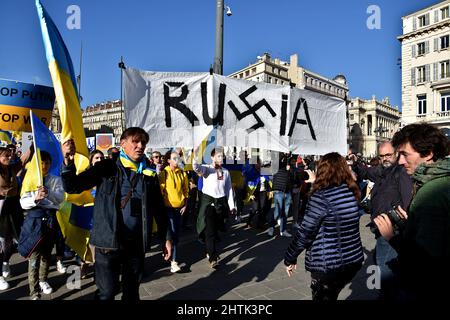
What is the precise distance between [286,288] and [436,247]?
114 inches

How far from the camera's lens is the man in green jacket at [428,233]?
147 centimetres

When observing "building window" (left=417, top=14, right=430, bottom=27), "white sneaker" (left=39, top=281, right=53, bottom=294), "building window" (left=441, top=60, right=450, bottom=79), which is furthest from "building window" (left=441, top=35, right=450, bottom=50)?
"white sneaker" (left=39, top=281, right=53, bottom=294)

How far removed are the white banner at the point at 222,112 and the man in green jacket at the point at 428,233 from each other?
8.57 ft

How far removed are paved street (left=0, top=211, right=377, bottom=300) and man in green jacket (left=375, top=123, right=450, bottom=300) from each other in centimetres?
234

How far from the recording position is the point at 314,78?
93.8 metres

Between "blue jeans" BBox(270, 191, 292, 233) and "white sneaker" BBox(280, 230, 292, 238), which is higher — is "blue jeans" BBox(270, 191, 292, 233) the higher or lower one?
the higher one

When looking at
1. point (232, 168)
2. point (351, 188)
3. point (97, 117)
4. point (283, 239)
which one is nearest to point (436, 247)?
point (351, 188)

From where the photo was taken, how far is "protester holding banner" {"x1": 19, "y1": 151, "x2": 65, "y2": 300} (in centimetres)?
358

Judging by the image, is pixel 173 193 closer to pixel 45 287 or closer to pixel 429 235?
pixel 45 287

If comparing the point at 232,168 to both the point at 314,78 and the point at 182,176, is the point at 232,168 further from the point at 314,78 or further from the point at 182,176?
the point at 314,78

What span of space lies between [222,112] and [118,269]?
7.57ft

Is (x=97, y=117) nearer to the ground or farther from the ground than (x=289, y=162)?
farther from the ground

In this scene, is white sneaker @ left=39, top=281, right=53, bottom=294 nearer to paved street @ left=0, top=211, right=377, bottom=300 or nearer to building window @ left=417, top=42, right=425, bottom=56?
paved street @ left=0, top=211, right=377, bottom=300

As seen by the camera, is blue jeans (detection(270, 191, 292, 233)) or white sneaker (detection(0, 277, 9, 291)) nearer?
white sneaker (detection(0, 277, 9, 291))
